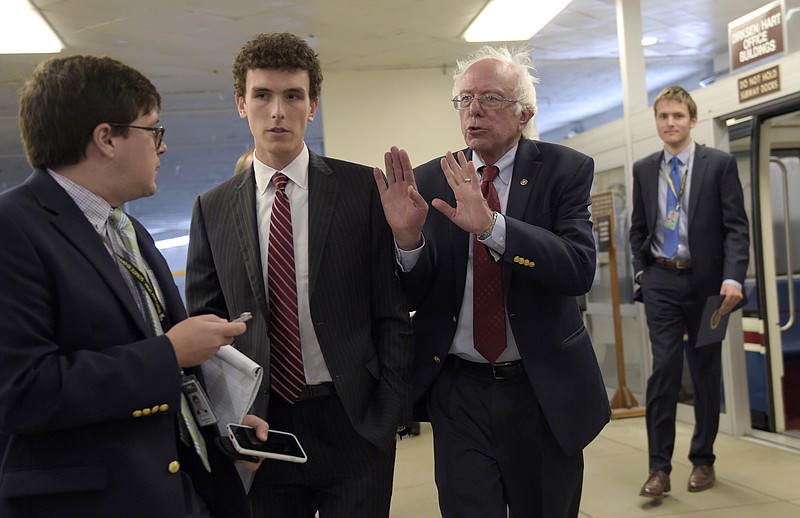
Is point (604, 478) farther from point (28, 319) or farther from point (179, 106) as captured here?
point (179, 106)

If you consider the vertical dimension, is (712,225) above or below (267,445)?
above

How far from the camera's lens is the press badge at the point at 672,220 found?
5.07 meters

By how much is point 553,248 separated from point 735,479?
345 centimetres

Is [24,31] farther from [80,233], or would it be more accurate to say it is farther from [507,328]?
[80,233]

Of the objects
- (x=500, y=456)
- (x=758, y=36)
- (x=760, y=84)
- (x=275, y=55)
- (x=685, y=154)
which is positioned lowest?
(x=500, y=456)

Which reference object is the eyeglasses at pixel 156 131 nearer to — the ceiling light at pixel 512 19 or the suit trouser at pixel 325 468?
the suit trouser at pixel 325 468

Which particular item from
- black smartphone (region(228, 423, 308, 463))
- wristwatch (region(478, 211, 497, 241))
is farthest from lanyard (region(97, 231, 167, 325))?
wristwatch (region(478, 211, 497, 241))

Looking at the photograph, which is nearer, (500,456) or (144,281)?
(144,281)

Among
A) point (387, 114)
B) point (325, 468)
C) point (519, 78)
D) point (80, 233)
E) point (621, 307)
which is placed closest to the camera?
point (80, 233)

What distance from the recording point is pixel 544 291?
8.48 ft

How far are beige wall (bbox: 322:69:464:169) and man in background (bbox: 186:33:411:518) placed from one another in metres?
7.06

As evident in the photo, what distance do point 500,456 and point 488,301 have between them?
18.6 inches

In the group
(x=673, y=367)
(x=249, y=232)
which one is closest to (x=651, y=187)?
(x=673, y=367)

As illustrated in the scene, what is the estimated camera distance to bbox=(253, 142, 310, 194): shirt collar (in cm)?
237
